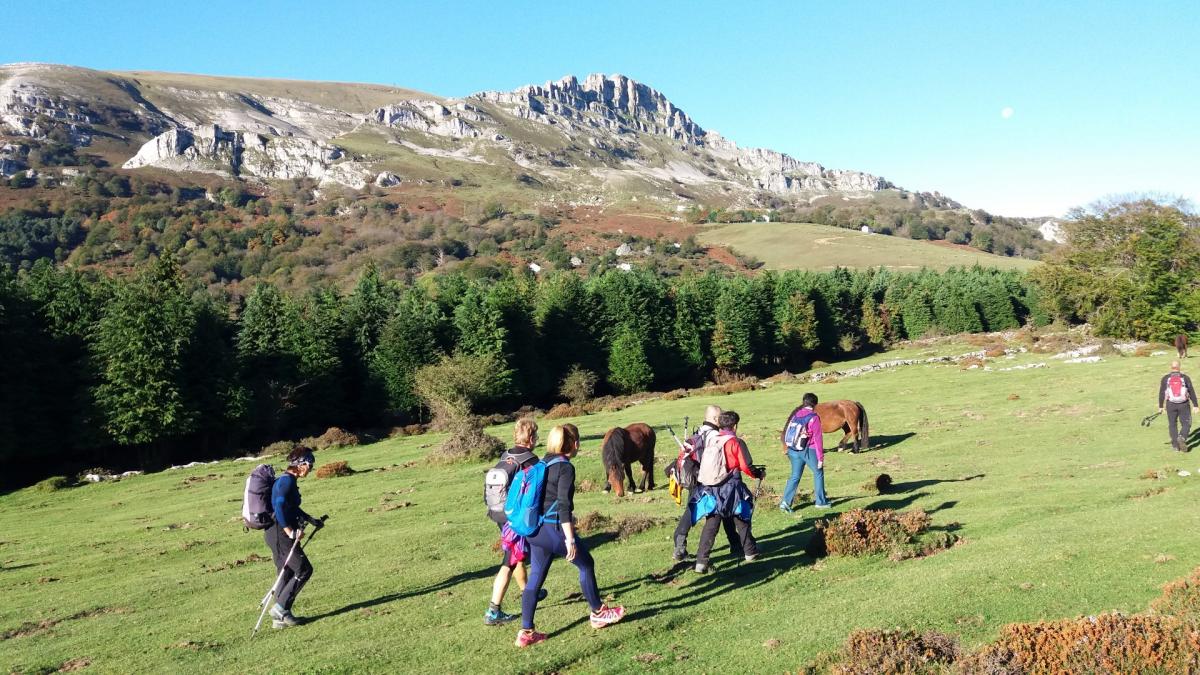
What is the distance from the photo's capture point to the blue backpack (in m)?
8.17

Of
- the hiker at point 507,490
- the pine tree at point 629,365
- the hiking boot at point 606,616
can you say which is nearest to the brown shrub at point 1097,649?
the hiking boot at point 606,616

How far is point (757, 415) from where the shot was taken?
35.1 m

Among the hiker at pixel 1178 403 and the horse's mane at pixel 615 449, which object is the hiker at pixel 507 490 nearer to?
the horse's mane at pixel 615 449

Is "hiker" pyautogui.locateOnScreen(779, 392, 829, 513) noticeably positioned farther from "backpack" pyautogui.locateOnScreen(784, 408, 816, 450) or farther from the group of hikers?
the group of hikers

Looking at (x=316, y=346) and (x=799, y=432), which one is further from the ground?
(x=316, y=346)

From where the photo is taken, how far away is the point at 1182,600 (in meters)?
7.16

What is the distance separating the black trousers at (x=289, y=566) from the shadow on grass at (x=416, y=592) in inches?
24.0

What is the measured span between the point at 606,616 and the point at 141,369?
4332 cm

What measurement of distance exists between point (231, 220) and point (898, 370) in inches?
6842

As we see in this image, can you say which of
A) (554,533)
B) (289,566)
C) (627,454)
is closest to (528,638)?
(554,533)

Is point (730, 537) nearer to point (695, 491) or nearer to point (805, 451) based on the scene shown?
point (695, 491)

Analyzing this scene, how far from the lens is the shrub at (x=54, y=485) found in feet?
110

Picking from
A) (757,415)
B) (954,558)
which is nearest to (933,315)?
(757,415)

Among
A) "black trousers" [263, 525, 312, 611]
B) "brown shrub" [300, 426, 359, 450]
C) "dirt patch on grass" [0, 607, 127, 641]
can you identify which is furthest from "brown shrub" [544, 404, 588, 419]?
"black trousers" [263, 525, 312, 611]
